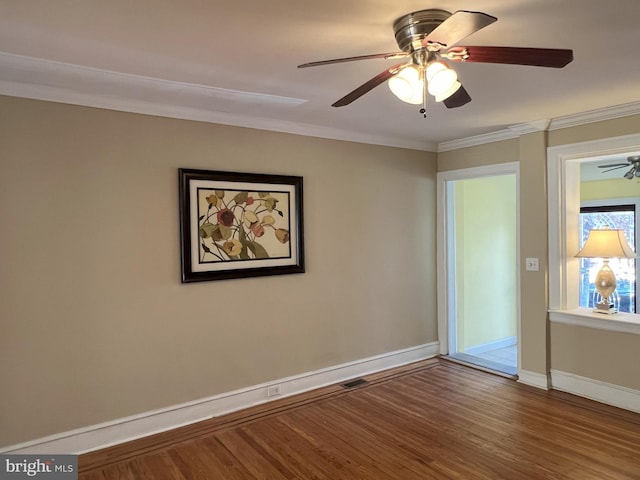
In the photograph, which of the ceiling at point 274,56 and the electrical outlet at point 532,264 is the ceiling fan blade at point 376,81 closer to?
the ceiling at point 274,56

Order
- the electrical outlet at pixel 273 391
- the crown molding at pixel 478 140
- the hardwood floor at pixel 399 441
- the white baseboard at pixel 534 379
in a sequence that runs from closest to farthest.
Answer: the hardwood floor at pixel 399 441, the electrical outlet at pixel 273 391, the white baseboard at pixel 534 379, the crown molding at pixel 478 140

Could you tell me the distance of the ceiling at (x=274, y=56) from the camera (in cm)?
180

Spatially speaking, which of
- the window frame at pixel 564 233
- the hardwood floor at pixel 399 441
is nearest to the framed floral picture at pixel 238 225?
the hardwood floor at pixel 399 441

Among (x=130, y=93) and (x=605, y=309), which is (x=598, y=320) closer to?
(x=605, y=309)

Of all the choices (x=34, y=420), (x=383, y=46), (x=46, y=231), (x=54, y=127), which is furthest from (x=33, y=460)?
(x=383, y=46)

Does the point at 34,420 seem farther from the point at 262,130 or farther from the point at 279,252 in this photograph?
the point at 262,130

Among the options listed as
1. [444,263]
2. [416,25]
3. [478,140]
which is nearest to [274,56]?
[416,25]

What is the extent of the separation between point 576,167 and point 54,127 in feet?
13.5

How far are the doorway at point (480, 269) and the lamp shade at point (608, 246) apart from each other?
125 cm

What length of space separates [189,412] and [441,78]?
289 centimetres

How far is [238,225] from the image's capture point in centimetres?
344

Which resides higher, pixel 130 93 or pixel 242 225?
pixel 130 93

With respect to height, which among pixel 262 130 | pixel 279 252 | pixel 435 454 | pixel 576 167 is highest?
pixel 262 130

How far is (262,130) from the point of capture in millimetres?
3590
